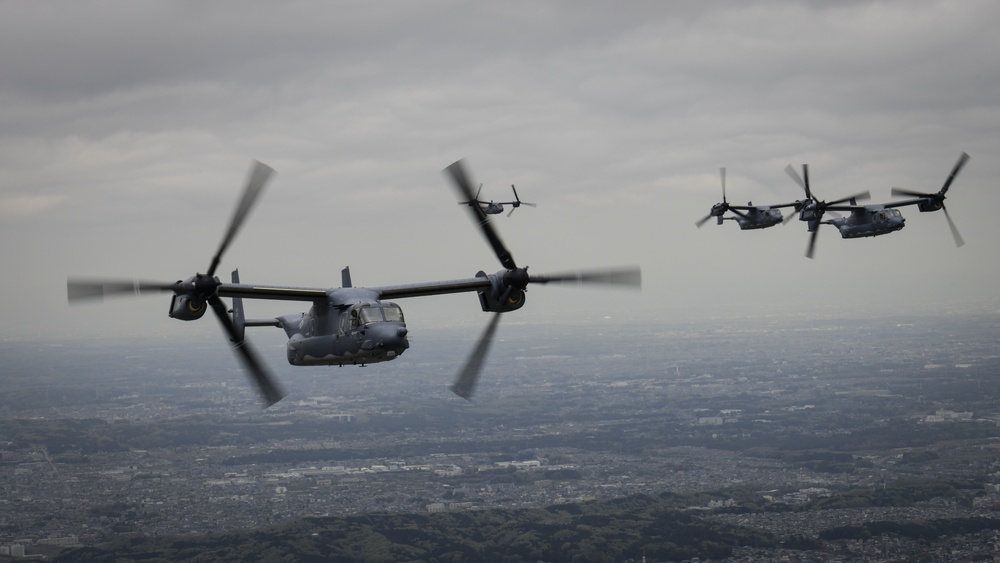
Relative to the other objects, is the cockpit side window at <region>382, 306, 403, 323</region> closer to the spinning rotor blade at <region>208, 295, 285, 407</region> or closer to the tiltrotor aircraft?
the spinning rotor blade at <region>208, 295, 285, 407</region>

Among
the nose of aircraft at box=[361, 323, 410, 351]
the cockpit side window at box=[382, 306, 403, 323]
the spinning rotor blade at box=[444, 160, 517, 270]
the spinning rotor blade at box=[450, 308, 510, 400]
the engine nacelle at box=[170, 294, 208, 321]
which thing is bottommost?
the spinning rotor blade at box=[450, 308, 510, 400]

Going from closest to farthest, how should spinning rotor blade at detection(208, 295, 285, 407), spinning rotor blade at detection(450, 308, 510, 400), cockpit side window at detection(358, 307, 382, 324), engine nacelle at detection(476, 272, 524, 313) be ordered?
cockpit side window at detection(358, 307, 382, 324), spinning rotor blade at detection(208, 295, 285, 407), spinning rotor blade at detection(450, 308, 510, 400), engine nacelle at detection(476, 272, 524, 313)

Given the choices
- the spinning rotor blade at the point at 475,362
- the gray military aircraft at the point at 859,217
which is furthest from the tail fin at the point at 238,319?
the gray military aircraft at the point at 859,217

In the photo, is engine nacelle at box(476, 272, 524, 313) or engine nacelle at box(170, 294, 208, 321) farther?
engine nacelle at box(476, 272, 524, 313)

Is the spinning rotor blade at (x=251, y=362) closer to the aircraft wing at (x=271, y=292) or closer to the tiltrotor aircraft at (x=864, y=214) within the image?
the aircraft wing at (x=271, y=292)

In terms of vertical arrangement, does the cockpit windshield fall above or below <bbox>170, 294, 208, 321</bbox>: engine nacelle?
below

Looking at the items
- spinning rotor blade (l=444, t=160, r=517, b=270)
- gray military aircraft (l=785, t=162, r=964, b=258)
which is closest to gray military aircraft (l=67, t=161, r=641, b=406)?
spinning rotor blade (l=444, t=160, r=517, b=270)

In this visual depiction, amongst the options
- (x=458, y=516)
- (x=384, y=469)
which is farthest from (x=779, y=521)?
(x=384, y=469)

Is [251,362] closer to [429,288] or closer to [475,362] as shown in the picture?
[429,288]
